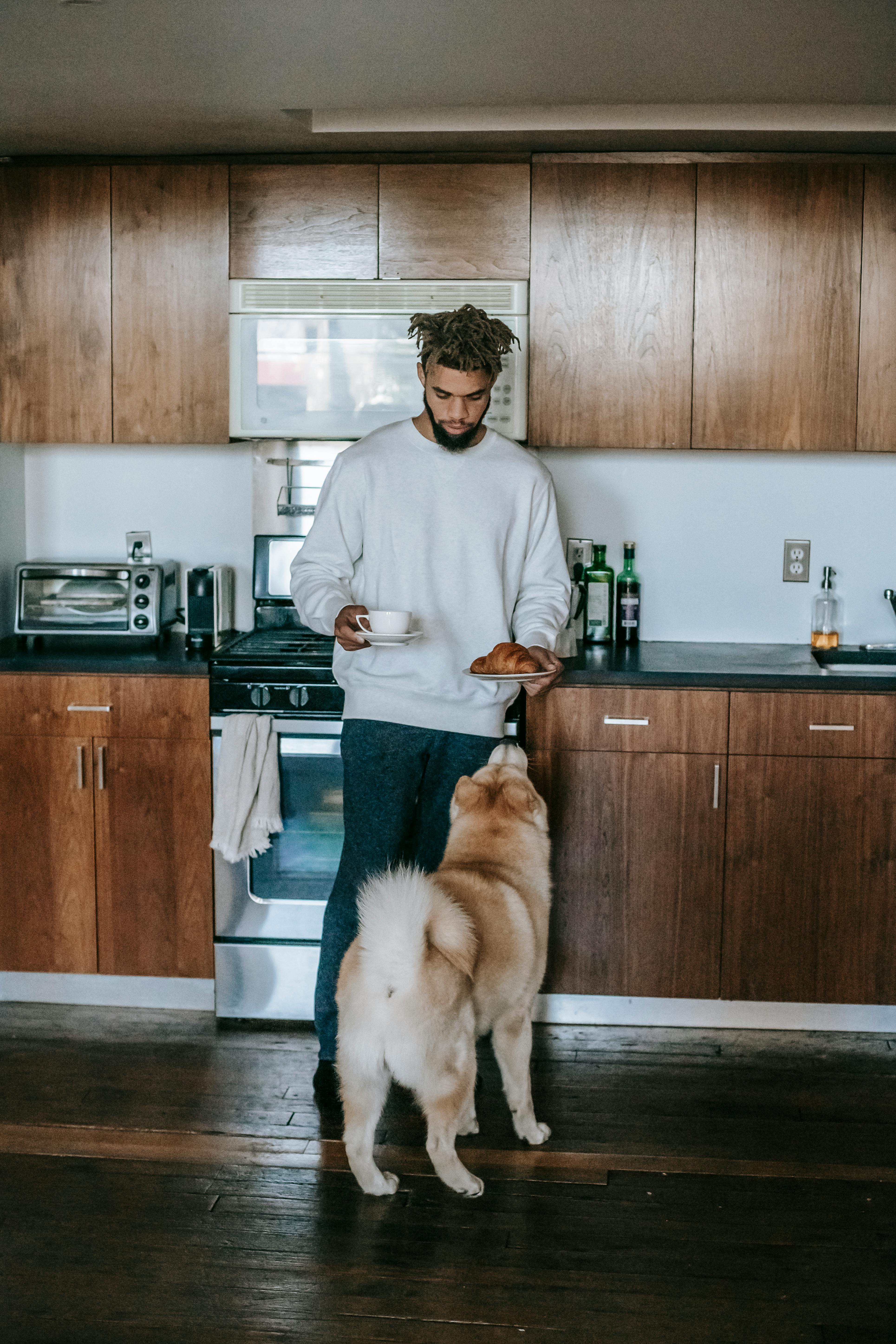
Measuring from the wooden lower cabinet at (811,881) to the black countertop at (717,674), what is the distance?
0.19 metres

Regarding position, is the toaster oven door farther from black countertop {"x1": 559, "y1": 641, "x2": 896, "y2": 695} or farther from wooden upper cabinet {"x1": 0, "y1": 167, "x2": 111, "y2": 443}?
black countertop {"x1": 559, "y1": 641, "x2": 896, "y2": 695}

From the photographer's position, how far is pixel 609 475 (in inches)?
149

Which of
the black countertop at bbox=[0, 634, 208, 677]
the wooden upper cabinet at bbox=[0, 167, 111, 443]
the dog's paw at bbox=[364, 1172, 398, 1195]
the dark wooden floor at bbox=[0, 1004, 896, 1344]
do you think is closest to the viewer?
the dark wooden floor at bbox=[0, 1004, 896, 1344]

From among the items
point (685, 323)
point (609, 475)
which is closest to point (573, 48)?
point (685, 323)

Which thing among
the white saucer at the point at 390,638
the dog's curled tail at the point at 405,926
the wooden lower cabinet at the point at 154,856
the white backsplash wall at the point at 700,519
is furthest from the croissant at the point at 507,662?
the white backsplash wall at the point at 700,519

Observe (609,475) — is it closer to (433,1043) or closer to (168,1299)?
(433,1043)

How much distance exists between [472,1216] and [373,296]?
234 centimetres

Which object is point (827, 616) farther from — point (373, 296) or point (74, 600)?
point (74, 600)

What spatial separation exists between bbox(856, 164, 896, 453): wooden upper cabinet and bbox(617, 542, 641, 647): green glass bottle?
0.71 meters

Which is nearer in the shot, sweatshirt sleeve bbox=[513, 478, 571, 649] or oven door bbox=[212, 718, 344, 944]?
sweatshirt sleeve bbox=[513, 478, 571, 649]

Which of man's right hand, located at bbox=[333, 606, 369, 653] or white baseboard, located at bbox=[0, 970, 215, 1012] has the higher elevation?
man's right hand, located at bbox=[333, 606, 369, 653]

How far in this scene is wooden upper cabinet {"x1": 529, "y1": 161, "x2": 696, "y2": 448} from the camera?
11.1ft

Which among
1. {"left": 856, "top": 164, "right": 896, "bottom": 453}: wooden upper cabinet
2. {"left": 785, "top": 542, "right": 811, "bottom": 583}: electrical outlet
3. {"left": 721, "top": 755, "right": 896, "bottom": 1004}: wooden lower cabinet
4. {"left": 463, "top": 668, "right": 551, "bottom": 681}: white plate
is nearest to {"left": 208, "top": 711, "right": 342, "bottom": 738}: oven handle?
{"left": 463, "top": 668, "right": 551, "bottom": 681}: white plate

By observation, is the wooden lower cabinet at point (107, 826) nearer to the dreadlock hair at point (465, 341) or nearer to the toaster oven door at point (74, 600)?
the toaster oven door at point (74, 600)
